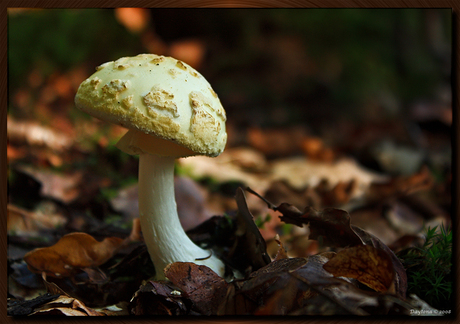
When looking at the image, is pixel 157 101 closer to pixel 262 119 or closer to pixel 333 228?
pixel 333 228

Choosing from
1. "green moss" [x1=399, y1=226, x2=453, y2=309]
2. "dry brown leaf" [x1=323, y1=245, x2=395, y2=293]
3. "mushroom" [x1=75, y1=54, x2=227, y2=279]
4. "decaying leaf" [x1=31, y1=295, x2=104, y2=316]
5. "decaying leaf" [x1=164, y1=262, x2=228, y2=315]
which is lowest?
A: "decaying leaf" [x1=31, y1=295, x2=104, y2=316]

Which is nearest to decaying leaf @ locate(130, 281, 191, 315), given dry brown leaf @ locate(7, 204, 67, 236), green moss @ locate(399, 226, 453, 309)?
green moss @ locate(399, 226, 453, 309)

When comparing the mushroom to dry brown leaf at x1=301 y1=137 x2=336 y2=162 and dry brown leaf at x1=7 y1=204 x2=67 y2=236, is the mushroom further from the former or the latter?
dry brown leaf at x1=301 y1=137 x2=336 y2=162

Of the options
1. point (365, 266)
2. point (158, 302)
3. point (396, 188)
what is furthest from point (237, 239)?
point (396, 188)

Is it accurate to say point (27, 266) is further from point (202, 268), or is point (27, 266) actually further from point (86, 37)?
point (86, 37)

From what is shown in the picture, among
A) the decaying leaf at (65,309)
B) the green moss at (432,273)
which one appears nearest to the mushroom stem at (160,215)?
the decaying leaf at (65,309)

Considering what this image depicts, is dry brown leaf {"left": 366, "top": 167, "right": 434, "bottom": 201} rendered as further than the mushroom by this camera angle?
Yes
